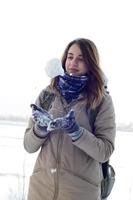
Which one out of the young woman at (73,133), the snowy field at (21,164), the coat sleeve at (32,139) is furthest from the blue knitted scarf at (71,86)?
the snowy field at (21,164)

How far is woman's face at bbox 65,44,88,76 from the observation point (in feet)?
4.84

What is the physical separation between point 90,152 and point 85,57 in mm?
379

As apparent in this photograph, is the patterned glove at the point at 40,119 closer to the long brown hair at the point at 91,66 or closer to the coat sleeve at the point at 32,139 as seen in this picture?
the coat sleeve at the point at 32,139

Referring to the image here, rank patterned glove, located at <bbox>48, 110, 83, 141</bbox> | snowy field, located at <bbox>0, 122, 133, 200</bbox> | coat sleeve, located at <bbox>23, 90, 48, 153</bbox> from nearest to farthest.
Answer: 1. patterned glove, located at <bbox>48, 110, 83, 141</bbox>
2. coat sleeve, located at <bbox>23, 90, 48, 153</bbox>
3. snowy field, located at <bbox>0, 122, 133, 200</bbox>

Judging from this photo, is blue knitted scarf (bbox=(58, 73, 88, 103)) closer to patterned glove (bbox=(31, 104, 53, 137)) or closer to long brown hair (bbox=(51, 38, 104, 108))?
long brown hair (bbox=(51, 38, 104, 108))

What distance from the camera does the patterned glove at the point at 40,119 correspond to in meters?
1.31

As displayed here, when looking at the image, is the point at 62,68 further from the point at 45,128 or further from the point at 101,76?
the point at 45,128

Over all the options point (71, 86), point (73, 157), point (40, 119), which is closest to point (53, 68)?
point (71, 86)

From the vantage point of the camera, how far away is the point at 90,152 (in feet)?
4.33

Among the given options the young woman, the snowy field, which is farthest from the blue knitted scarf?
the snowy field

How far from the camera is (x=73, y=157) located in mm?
1339

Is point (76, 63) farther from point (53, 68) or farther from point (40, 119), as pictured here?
point (40, 119)

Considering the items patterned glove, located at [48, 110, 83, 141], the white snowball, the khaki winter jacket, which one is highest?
the white snowball

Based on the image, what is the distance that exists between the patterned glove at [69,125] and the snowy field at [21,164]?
197 centimetres
